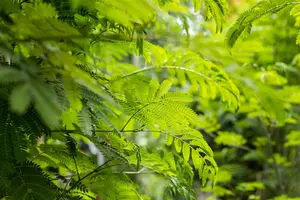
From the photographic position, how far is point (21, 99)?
0.40 metres

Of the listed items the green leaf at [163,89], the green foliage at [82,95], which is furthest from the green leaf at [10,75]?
the green leaf at [163,89]

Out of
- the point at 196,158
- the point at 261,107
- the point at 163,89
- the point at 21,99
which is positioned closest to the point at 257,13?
the point at 163,89

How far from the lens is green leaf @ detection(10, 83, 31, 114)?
1.26 ft

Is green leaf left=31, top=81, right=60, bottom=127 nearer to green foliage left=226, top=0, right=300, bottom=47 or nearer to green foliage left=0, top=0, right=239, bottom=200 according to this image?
green foliage left=0, top=0, right=239, bottom=200

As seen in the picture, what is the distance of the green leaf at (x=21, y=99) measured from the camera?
0.38 m

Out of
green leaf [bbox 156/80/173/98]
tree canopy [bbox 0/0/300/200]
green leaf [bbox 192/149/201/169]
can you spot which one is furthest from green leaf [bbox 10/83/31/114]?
green leaf [bbox 192/149/201/169]

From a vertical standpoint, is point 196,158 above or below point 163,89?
below

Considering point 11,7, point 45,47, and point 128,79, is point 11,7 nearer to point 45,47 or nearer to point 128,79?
point 45,47

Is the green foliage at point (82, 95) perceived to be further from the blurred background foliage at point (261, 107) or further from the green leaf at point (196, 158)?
the blurred background foliage at point (261, 107)

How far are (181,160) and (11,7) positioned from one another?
66cm

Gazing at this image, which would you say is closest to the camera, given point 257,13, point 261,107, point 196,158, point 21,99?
point 21,99

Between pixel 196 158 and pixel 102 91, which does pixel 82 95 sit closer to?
pixel 102 91

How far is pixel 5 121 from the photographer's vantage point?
642 mm

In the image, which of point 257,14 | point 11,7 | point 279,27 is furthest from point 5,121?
point 279,27
